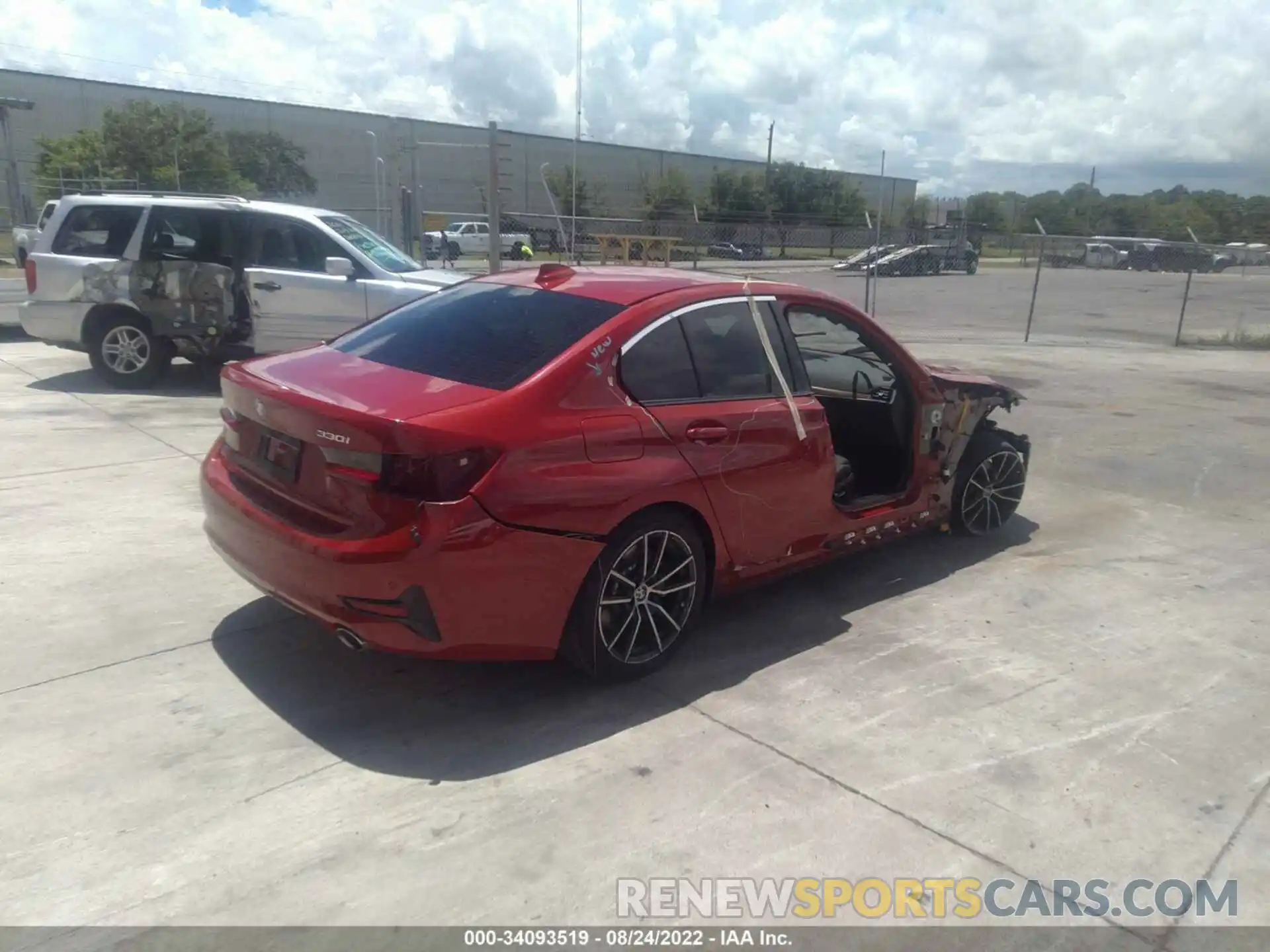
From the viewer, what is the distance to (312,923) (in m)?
2.71

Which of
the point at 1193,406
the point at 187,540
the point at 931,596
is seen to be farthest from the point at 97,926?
the point at 1193,406

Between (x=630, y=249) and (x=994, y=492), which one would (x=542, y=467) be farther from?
(x=630, y=249)

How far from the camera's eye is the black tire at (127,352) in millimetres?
9625

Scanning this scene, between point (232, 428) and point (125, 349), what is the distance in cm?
650

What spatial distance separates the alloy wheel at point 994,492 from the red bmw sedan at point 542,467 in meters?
1.01

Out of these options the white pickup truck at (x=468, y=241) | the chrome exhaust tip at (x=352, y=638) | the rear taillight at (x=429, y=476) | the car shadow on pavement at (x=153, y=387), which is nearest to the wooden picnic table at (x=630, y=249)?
the white pickup truck at (x=468, y=241)

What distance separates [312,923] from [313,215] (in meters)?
8.54

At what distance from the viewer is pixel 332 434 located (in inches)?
138

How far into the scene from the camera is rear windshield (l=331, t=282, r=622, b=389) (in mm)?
3922

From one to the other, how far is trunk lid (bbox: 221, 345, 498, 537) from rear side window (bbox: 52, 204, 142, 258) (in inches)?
257

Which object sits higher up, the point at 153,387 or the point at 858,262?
the point at 858,262

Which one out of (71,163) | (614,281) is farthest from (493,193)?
(71,163)

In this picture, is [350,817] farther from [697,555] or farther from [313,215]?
[313,215]

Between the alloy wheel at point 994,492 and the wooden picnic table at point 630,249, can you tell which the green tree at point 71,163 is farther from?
the alloy wheel at point 994,492
